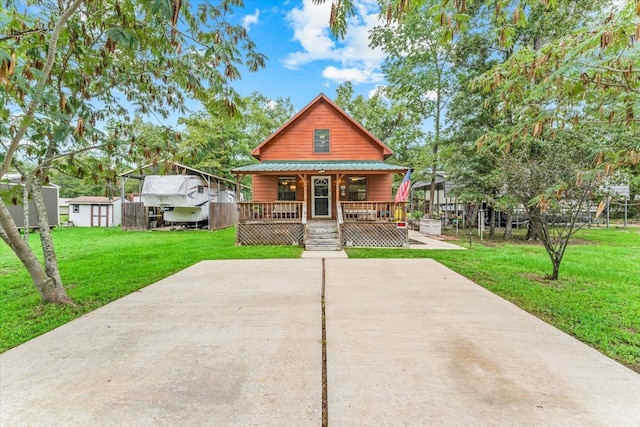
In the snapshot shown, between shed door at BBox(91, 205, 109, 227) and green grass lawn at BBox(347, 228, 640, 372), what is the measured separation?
2230cm

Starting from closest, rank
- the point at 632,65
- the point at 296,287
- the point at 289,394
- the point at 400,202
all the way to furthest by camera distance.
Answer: the point at 289,394 → the point at 632,65 → the point at 296,287 → the point at 400,202

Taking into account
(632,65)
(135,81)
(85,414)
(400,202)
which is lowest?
(85,414)

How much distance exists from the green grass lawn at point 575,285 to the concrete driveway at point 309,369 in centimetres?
46

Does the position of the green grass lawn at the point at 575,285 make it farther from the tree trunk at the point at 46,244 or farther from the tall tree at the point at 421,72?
the tall tree at the point at 421,72

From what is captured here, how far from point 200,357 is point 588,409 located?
301cm

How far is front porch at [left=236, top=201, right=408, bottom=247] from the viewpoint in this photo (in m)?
10.5

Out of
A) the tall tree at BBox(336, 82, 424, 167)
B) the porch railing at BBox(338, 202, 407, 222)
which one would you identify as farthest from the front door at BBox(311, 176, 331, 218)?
the tall tree at BBox(336, 82, 424, 167)

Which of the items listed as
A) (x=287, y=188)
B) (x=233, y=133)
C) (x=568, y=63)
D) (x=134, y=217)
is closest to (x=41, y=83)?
(x=568, y=63)

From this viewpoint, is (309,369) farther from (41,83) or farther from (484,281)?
(484,281)

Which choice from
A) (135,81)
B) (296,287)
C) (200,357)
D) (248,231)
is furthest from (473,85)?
(248,231)

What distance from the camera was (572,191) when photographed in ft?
17.9

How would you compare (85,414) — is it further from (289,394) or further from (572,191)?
(572,191)

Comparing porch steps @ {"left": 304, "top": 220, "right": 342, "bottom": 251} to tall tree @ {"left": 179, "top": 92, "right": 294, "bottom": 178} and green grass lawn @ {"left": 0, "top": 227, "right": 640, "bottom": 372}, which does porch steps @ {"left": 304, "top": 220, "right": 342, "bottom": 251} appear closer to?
green grass lawn @ {"left": 0, "top": 227, "right": 640, "bottom": 372}

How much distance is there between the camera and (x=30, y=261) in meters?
3.90
